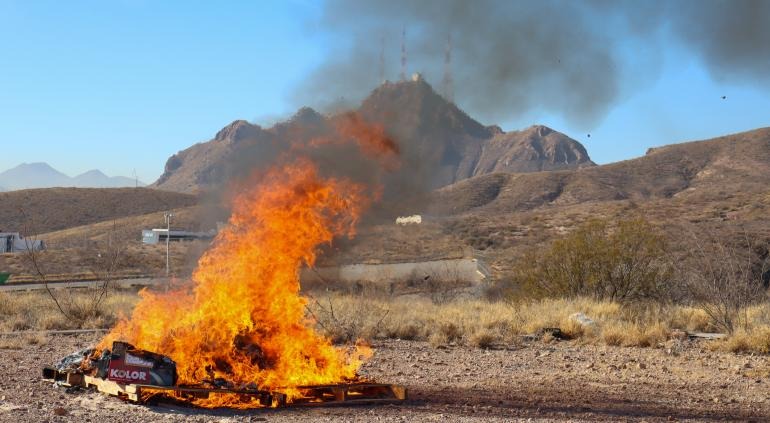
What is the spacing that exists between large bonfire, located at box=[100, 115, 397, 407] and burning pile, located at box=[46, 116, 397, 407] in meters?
0.02

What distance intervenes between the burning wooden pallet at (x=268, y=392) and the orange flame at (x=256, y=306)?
0.52 m

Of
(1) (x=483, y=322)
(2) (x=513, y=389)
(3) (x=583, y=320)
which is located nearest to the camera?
(2) (x=513, y=389)

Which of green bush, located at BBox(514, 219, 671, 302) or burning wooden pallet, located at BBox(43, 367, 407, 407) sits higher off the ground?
green bush, located at BBox(514, 219, 671, 302)

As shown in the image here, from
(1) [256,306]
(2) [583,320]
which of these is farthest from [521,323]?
(1) [256,306]

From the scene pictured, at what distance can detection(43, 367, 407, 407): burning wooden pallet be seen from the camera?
35.7ft

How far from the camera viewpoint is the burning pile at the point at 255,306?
12250 mm

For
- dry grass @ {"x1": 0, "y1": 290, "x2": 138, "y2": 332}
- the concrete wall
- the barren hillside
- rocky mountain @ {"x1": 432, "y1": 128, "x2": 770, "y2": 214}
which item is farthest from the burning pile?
the barren hillside

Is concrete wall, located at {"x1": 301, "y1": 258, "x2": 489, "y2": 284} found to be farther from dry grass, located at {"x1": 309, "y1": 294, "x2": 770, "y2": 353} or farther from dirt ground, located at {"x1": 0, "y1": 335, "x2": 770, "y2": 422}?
dirt ground, located at {"x1": 0, "y1": 335, "x2": 770, "y2": 422}

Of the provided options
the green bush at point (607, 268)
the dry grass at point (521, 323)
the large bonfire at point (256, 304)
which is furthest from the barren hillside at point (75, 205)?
the large bonfire at point (256, 304)

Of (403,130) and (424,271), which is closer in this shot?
(403,130)

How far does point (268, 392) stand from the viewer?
440 inches

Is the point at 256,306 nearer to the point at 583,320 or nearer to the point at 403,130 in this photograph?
the point at 403,130

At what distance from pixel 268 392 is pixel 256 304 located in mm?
1825

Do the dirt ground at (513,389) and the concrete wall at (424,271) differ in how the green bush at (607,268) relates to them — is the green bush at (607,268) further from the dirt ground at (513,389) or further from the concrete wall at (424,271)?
the concrete wall at (424,271)
